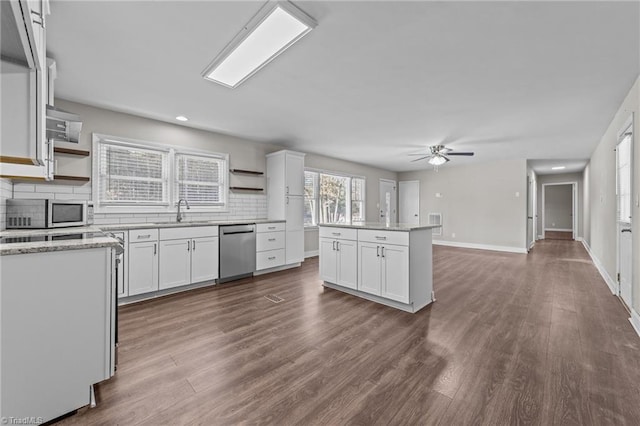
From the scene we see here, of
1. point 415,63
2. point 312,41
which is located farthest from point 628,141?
point 312,41

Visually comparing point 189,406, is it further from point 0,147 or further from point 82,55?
point 82,55

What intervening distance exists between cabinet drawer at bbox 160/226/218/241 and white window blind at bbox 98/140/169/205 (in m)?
0.74

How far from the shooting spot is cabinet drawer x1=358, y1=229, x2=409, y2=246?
2.96 meters

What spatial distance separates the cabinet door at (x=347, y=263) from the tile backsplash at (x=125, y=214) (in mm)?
2222

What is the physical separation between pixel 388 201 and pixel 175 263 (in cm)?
706

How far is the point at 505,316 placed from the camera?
2.84 m

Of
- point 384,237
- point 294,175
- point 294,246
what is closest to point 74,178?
point 294,175

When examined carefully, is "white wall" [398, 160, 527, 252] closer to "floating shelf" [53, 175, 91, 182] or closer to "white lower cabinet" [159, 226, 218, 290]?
"white lower cabinet" [159, 226, 218, 290]

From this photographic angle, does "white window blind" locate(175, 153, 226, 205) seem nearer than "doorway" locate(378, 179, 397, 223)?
Yes

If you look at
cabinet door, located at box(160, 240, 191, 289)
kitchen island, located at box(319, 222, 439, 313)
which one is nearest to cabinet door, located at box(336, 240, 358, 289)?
kitchen island, located at box(319, 222, 439, 313)

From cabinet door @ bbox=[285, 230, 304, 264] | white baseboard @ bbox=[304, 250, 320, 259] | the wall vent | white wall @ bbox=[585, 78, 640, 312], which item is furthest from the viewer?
the wall vent

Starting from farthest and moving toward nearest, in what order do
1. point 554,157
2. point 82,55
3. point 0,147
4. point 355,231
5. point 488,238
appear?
point 488,238, point 554,157, point 355,231, point 82,55, point 0,147

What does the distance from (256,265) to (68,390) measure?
302 centimetres

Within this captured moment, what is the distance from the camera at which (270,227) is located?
185 inches
